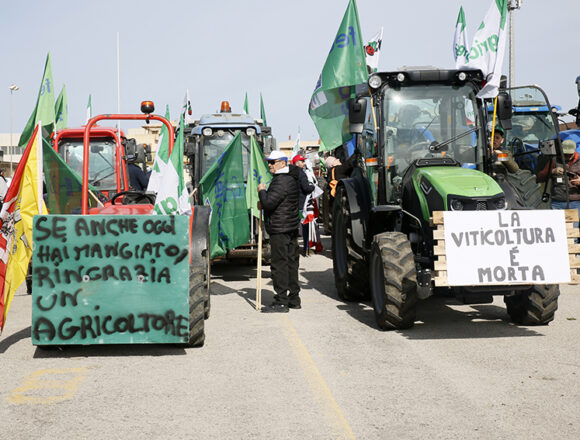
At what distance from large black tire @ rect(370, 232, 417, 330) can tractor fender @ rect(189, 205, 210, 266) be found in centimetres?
196

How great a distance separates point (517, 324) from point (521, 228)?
130 cm

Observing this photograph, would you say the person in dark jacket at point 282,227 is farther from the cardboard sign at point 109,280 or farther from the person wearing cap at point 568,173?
the person wearing cap at point 568,173

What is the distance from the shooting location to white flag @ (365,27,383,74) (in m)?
13.8

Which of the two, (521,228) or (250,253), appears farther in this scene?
(250,253)

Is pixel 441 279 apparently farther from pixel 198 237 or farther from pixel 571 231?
pixel 198 237

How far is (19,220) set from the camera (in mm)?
6762

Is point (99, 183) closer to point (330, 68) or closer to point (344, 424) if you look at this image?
point (330, 68)

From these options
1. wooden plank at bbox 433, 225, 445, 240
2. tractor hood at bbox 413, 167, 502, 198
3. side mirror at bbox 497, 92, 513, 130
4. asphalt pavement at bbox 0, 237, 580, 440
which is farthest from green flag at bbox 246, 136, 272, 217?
wooden plank at bbox 433, 225, 445, 240

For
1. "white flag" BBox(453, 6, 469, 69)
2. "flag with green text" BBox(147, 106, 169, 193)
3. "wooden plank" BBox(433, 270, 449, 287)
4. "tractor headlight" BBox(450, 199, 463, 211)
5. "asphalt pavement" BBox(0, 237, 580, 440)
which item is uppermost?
"white flag" BBox(453, 6, 469, 69)

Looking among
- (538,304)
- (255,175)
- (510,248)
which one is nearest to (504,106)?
(510,248)

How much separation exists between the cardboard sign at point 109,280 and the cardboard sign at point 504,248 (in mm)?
2540

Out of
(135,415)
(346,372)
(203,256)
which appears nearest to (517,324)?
(346,372)

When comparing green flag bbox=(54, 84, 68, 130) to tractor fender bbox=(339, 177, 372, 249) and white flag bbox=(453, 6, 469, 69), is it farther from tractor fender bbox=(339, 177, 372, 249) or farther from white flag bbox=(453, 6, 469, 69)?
tractor fender bbox=(339, 177, 372, 249)

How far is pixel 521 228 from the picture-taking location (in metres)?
6.87
